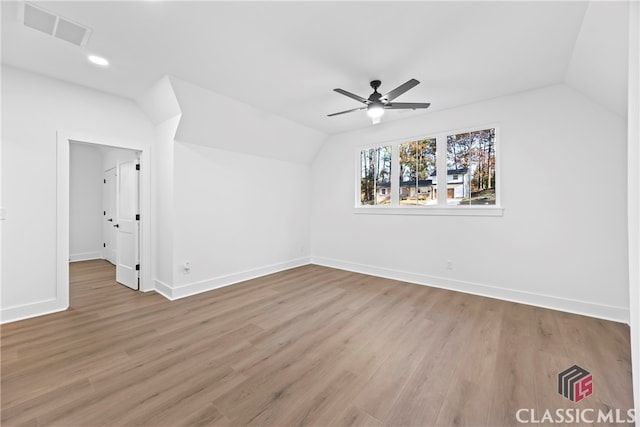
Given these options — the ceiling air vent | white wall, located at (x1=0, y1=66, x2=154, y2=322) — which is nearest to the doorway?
white wall, located at (x1=0, y1=66, x2=154, y2=322)

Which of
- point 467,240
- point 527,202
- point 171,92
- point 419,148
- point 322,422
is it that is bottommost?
point 322,422

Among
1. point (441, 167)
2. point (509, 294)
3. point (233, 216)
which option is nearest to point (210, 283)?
point (233, 216)

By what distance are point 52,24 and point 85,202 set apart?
5.39 metres

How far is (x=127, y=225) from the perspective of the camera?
13.4 feet

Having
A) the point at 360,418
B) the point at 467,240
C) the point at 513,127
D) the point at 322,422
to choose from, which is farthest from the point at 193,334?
the point at 513,127

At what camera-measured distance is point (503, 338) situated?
2.49m

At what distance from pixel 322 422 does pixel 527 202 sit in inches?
139

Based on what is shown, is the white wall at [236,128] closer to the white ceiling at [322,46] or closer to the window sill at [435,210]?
the white ceiling at [322,46]

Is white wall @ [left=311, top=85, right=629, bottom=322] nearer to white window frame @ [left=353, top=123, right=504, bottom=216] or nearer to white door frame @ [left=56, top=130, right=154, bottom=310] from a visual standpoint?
white window frame @ [left=353, top=123, right=504, bottom=216]

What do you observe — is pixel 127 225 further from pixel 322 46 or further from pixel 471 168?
Answer: pixel 471 168

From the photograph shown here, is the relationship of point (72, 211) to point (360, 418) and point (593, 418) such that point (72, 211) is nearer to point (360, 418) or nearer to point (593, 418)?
point (360, 418)

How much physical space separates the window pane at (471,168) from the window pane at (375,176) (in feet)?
3.40

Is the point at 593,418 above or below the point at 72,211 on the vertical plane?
below

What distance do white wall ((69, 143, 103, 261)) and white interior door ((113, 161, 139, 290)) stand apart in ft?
9.05
